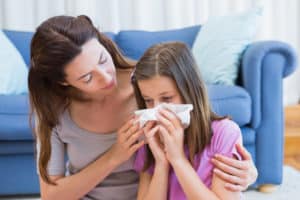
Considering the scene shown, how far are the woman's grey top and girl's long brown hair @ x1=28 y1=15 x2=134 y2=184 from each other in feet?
0.11

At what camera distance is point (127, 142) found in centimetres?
109

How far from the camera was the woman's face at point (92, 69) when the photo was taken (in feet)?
3.49

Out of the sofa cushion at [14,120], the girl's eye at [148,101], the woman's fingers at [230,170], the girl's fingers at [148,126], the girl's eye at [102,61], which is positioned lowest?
the sofa cushion at [14,120]

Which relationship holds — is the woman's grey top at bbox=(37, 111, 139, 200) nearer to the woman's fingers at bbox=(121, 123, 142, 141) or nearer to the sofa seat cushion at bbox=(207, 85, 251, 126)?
the woman's fingers at bbox=(121, 123, 142, 141)

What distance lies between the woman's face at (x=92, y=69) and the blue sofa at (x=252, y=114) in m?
0.91

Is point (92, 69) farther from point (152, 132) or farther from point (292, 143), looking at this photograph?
point (292, 143)

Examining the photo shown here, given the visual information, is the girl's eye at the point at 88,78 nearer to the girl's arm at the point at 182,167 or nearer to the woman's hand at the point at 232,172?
the girl's arm at the point at 182,167

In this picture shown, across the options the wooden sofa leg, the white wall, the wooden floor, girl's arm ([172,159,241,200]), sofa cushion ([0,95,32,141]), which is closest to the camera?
girl's arm ([172,159,241,200])

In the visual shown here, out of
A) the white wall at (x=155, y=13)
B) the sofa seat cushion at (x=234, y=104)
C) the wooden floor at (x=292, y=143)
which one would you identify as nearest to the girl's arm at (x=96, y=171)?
the sofa seat cushion at (x=234, y=104)

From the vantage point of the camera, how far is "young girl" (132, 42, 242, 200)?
1.05m

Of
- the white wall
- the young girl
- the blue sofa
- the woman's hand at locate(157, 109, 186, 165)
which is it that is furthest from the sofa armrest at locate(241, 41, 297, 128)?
the white wall

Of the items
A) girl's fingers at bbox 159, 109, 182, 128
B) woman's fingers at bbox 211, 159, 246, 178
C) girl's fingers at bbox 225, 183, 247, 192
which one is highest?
girl's fingers at bbox 159, 109, 182, 128

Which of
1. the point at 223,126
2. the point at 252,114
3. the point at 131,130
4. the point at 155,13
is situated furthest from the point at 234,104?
the point at 155,13

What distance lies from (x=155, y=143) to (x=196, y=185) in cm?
14
